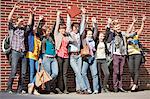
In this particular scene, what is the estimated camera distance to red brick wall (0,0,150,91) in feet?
28.1

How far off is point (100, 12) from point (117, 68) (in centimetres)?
167

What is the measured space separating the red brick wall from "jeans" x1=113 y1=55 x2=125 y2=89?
27.5 inches

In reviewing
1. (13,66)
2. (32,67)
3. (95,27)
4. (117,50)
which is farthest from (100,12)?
(13,66)

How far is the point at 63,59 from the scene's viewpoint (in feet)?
28.2

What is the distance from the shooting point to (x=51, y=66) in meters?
8.42

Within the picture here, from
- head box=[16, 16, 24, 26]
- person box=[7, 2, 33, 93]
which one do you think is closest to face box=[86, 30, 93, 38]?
person box=[7, 2, 33, 93]

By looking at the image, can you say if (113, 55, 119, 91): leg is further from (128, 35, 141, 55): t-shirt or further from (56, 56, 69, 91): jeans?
(56, 56, 69, 91): jeans

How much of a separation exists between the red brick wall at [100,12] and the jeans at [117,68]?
698mm

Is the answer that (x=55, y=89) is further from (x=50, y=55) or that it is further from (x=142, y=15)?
(x=142, y=15)

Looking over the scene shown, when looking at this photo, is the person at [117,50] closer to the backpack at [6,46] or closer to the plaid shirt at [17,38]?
the plaid shirt at [17,38]

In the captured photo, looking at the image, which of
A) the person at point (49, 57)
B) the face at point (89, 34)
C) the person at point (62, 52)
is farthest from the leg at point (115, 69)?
the person at point (49, 57)

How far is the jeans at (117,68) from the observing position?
29.8ft

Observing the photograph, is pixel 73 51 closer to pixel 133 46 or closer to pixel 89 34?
pixel 89 34

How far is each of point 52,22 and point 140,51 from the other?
2.51 m
